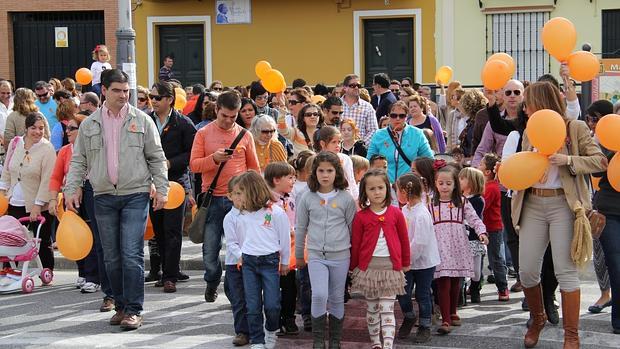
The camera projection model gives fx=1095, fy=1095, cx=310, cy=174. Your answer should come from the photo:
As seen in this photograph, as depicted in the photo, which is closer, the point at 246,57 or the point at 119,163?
the point at 119,163

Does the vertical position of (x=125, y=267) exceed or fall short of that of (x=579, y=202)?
it falls short

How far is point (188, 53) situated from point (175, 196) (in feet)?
48.2

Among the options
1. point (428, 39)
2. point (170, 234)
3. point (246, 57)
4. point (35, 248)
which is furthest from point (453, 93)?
point (246, 57)

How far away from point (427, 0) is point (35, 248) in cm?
1376

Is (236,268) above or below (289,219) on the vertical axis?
below

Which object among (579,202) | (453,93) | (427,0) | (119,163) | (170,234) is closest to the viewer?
(579,202)

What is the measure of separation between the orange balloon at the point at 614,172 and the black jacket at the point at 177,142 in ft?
14.9

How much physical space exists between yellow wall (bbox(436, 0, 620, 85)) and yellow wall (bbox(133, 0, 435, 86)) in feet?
2.37

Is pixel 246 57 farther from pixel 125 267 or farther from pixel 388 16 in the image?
pixel 125 267

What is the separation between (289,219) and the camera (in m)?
9.00

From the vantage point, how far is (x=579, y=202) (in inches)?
310

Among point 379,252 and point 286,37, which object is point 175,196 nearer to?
point 379,252

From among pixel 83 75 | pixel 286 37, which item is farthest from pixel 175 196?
pixel 286 37

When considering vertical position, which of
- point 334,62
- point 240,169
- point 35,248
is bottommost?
point 35,248
